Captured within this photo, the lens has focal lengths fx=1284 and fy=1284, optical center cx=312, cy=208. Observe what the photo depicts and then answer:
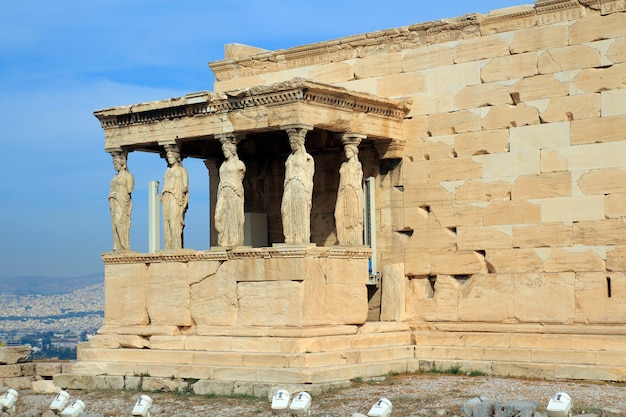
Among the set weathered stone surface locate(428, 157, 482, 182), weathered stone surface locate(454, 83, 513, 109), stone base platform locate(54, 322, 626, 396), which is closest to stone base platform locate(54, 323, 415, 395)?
stone base platform locate(54, 322, 626, 396)

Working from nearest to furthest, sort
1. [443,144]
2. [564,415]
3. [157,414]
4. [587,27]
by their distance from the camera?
1. [564,415]
2. [157,414]
3. [587,27]
4. [443,144]

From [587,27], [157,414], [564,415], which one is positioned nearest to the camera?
[564,415]

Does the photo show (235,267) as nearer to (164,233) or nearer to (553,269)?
(164,233)

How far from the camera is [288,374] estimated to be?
1636 centimetres

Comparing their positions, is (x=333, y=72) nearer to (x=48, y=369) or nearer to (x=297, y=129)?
(x=297, y=129)

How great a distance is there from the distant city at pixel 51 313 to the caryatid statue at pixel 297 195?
42.4m

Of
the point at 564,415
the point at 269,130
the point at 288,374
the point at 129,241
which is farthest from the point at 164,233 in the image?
the point at 564,415

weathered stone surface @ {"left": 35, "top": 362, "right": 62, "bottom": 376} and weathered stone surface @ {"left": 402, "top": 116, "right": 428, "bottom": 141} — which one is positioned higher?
weathered stone surface @ {"left": 402, "top": 116, "right": 428, "bottom": 141}

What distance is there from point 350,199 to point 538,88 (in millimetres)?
3016

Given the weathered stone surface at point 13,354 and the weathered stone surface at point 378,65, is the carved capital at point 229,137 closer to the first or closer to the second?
the weathered stone surface at point 378,65

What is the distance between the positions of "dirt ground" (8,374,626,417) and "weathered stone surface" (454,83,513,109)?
3.83 meters

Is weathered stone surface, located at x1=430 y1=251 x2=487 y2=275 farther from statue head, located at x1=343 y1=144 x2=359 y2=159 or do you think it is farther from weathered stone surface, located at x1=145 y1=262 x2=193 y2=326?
weathered stone surface, located at x1=145 y1=262 x2=193 y2=326

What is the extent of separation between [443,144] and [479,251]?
1.65 m

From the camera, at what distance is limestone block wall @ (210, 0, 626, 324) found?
55.6 ft
